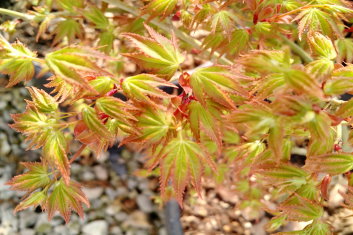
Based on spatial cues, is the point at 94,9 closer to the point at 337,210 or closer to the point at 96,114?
the point at 96,114

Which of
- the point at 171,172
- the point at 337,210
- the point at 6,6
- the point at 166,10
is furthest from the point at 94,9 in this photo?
the point at 337,210

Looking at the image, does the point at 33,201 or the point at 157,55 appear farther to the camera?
the point at 33,201

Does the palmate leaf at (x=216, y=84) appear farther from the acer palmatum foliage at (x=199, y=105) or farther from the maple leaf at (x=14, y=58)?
the maple leaf at (x=14, y=58)

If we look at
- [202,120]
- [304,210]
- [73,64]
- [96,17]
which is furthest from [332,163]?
[96,17]

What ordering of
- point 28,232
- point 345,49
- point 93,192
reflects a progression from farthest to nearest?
point 93,192, point 28,232, point 345,49

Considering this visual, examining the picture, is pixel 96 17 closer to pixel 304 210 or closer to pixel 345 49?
pixel 345 49

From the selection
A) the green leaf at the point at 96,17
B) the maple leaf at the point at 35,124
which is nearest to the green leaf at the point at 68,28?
the green leaf at the point at 96,17

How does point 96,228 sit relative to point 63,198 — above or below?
below
